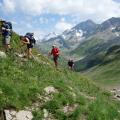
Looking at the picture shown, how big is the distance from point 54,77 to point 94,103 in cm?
520

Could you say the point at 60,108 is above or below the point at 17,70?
below

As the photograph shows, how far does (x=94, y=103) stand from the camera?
24156 millimetres

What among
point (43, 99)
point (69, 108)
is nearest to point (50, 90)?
point (43, 99)

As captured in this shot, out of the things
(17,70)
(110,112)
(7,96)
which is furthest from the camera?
(17,70)

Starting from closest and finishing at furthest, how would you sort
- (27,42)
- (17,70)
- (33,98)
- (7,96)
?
(7,96) < (33,98) < (17,70) < (27,42)

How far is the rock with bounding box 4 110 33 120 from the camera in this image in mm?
19781

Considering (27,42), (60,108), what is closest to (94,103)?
(60,108)

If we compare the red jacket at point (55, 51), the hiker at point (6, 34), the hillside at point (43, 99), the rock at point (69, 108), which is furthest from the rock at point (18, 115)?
the red jacket at point (55, 51)

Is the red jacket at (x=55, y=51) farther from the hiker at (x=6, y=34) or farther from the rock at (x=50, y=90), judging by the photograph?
the rock at (x=50, y=90)

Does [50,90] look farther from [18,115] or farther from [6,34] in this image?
[6,34]

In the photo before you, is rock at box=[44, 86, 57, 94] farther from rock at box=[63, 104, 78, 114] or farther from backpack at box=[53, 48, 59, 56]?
backpack at box=[53, 48, 59, 56]

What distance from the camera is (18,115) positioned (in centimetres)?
2016

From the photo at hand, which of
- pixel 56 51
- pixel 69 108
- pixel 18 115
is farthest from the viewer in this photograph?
pixel 56 51

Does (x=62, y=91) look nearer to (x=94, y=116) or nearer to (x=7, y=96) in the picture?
(x=94, y=116)
